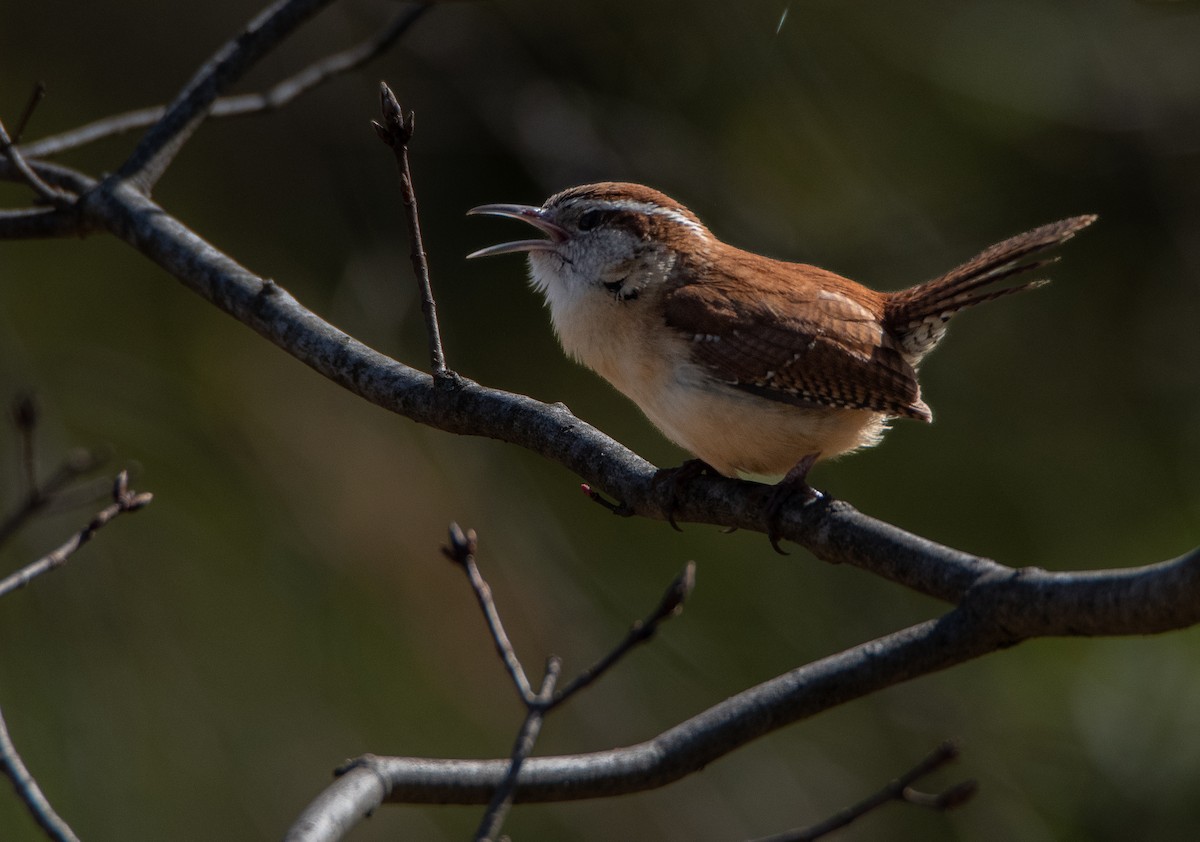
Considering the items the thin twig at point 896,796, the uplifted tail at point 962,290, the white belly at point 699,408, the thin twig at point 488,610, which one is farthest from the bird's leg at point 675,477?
the uplifted tail at point 962,290

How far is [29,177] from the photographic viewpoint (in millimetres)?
2809

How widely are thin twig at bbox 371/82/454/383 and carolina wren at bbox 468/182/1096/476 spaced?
66 cm

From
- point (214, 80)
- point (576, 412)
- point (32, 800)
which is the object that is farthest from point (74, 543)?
point (576, 412)

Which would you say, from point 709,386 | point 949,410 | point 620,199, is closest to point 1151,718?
point 949,410

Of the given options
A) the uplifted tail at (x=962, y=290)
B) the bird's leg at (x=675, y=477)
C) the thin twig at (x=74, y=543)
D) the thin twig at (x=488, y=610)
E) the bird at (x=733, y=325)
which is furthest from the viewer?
the uplifted tail at (x=962, y=290)

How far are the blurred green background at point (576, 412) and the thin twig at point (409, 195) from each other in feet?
7.08

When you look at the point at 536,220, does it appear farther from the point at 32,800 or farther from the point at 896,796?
the point at 32,800

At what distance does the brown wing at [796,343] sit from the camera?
2.93 metres

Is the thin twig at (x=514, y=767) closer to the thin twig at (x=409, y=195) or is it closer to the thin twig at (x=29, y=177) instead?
the thin twig at (x=409, y=195)

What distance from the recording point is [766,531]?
234 cm

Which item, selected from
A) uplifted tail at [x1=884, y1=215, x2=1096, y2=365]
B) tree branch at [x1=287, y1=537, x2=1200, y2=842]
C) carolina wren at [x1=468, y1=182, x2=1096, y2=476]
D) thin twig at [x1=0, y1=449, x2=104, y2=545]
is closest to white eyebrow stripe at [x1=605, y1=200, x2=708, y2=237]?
carolina wren at [x1=468, y1=182, x2=1096, y2=476]

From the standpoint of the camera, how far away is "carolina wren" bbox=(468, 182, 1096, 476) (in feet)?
9.53

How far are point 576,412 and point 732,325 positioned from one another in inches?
72.5

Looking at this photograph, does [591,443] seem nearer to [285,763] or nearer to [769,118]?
[285,763]
